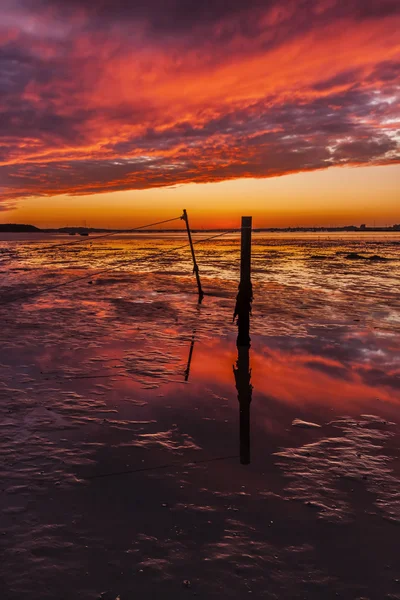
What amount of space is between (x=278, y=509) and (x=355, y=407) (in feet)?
13.2

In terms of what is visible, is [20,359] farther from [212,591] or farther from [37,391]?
[212,591]

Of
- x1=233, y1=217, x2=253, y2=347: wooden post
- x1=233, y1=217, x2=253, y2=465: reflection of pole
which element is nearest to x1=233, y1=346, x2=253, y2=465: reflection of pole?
x1=233, y1=217, x2=253, y2=465: reflection of pole

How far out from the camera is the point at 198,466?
621 cm

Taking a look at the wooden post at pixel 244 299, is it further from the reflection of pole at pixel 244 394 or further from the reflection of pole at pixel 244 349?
the reflection of pole at pixel 244 394

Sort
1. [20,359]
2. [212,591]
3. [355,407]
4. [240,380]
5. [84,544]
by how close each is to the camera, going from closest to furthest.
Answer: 1. [212,591]
2. [84,544]
3. [355,407]
4. [240,380]
5. [20,359]

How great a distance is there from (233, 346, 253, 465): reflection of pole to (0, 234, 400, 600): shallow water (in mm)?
47

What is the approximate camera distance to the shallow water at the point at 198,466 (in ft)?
14.0

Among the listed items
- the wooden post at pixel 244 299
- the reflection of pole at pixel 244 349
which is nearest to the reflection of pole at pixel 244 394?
the reflection of pole at pixel 244 349

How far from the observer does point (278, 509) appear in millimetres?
5254

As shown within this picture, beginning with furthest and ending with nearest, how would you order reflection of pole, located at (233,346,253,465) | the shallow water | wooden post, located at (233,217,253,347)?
wooden post, located at (233,217,253,347)
reflection of pole, located at (233,346,253,465)
the shallow water

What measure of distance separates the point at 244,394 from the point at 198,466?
10.9 ft

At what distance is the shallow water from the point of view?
4254 millimetres

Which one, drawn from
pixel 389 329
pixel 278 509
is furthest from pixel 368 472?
pixel 389 329

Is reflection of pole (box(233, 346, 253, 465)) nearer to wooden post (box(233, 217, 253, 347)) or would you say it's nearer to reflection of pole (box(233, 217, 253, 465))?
reflection of pole (box(233, 217, 253, 465))
